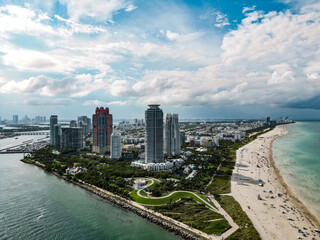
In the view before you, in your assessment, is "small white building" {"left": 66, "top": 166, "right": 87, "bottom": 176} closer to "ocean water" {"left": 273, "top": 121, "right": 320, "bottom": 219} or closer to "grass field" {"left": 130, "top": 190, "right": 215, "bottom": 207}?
"grass field" {"left": 130, "top": 190, "right": 215, "bottom": 207}

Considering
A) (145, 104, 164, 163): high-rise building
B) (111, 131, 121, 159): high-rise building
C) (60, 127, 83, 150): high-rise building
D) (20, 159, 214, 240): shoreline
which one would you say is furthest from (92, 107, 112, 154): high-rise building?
(20, 159, 214, 240): shoreline

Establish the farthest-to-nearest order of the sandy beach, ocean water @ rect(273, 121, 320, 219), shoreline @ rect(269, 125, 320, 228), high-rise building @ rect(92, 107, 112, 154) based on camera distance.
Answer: high-rise building @ rect(92, 107, 112, 154) → ocean water @ rect(273, 121, 320, 219) → shoreline @ rect(269, 125, 320, 228) → the sandy beach

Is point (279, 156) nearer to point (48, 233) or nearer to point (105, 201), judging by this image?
point (105, 201)

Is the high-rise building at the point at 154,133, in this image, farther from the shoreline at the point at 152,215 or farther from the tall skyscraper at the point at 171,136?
the shoreline at the point at 152,215

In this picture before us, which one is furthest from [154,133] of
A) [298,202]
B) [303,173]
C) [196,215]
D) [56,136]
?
[56,136]

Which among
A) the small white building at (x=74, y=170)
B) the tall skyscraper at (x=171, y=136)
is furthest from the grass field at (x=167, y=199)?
the tall skyscraper at (x=171, y=136)

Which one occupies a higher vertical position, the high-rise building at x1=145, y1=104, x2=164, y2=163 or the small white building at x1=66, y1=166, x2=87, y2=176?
the high-rise building at x1=145, y1=104, x2=164, y2=163
